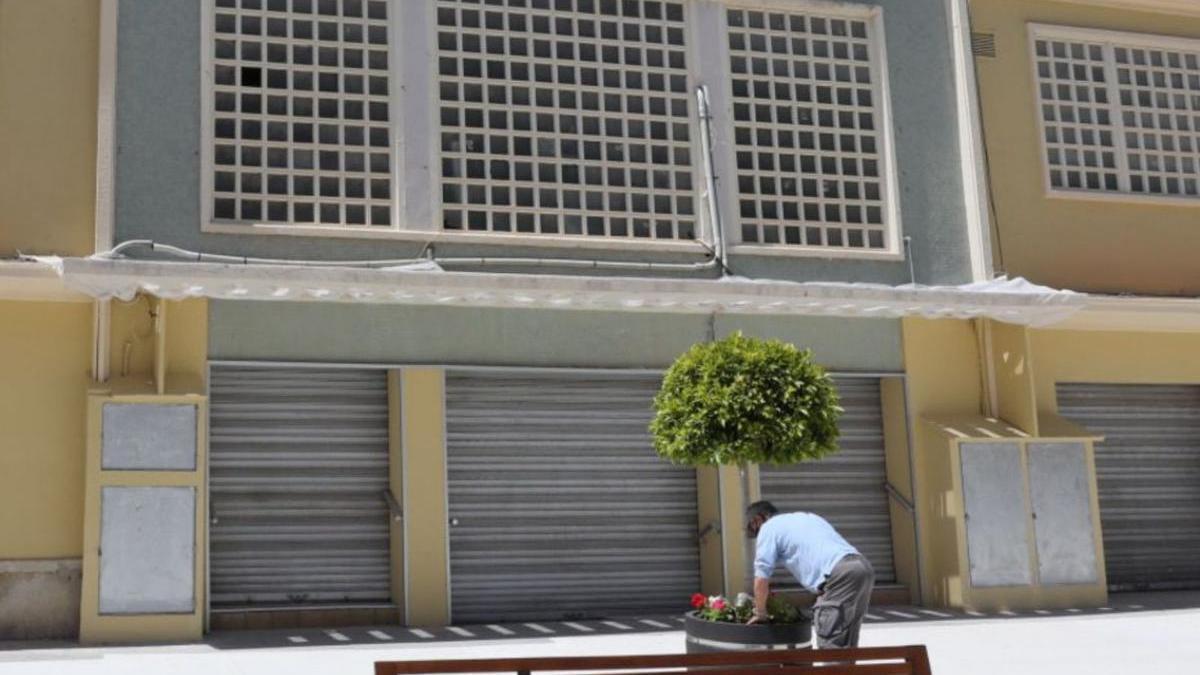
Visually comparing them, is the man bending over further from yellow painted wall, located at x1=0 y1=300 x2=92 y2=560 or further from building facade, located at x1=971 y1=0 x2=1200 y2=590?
building facade, located at x1=971 y1=0 x2=1200 y2=590

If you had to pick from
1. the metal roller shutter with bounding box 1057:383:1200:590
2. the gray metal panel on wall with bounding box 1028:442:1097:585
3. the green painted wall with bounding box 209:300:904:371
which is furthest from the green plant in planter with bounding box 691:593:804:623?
the metal roller shutter with bounding box 1057:383:1200:590

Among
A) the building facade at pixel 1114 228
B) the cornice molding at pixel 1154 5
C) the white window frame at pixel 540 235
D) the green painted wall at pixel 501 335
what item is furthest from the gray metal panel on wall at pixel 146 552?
the cornice molding at pixel 1154 5

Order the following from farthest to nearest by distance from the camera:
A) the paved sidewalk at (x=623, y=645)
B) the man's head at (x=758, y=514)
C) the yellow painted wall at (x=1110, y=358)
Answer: the yellow painted wall at (x=1110, y=358)
the paved sidewalk at (x=623, y=645)
the man's head at (x=758, y=514)

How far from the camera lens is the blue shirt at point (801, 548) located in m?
9.62

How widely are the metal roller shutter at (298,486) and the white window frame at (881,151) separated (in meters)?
4.43

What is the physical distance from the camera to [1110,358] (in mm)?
18562

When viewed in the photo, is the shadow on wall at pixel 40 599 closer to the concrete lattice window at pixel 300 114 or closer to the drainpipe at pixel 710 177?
A: the concrete lattice window at pixel 300 114

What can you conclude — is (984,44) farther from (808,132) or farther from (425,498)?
(425,498)

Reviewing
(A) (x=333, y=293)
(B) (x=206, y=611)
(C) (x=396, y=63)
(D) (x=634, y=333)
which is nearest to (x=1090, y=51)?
(D) (x=634, y=333)

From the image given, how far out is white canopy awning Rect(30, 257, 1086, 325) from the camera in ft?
45.8

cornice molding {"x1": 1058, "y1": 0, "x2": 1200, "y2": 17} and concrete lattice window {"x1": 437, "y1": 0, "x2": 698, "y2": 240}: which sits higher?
cornice molding {"x1": 1058, "y1": 0, "x2": 1200, "y2": 17}

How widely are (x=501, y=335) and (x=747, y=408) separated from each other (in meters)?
5.12

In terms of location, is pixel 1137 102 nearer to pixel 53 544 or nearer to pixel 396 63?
pixel 396 63

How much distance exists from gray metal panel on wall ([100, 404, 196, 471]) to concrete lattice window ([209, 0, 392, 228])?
225cm
